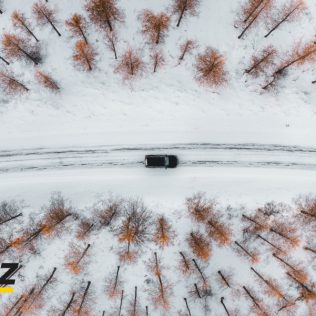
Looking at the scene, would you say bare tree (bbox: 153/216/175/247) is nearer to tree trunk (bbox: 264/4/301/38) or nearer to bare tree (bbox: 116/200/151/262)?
bare tree (bbox: 116/200/151/262)

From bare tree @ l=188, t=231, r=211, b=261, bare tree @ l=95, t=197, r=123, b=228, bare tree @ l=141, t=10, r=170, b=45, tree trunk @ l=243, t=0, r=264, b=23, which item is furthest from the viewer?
bare tree @ l=95, t=197, r=123, b=228

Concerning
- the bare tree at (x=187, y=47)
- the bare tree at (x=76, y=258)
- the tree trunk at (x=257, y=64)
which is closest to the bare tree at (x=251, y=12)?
the tree trunk at (x=257, y=64)

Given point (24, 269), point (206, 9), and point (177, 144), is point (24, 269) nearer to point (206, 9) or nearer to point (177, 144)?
point (177, 144)

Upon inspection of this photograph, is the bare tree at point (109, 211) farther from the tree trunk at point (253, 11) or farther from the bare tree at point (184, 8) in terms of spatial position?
the tree trunk at point (253, 11)

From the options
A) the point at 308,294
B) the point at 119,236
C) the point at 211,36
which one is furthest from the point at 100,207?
the point at 308,294

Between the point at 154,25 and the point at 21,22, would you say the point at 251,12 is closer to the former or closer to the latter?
the point at 154,25

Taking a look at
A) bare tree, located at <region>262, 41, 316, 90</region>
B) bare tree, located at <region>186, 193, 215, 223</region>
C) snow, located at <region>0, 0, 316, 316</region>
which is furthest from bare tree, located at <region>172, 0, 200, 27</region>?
bare tree, located at <region>186, 193, 215, 223</region>

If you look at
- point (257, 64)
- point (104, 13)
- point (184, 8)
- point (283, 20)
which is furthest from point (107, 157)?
point (283, 20)
